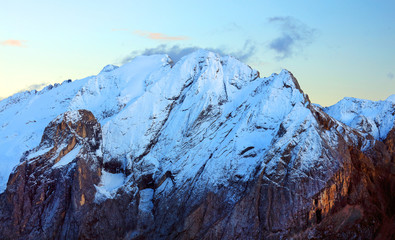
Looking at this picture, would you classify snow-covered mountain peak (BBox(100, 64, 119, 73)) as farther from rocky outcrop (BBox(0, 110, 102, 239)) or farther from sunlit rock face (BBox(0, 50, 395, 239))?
rocky outcrop (BBox(0, 110, 102, 239))

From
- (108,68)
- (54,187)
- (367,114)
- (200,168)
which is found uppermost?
(367,114)

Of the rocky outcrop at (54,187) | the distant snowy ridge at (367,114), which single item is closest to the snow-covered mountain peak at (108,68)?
the rocky outcrop at (54,187)

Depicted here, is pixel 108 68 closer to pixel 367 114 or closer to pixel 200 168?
pixel 200 168

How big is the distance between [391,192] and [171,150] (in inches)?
1328

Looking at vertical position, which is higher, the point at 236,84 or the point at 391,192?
the point at 236,84

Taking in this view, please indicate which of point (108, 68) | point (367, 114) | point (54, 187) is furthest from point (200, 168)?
point (367, 114)

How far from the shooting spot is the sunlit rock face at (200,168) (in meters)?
82.1

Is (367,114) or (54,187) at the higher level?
(367,114)

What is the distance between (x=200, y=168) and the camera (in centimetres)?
8744

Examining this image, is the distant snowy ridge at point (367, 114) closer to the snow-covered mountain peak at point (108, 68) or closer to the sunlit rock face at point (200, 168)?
the sunlit rock face at point (200, 168)

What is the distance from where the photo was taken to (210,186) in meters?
84.6

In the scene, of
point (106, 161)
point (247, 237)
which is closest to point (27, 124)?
point (106, 161)

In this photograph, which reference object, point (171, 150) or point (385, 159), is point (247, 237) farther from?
point (385, 159)

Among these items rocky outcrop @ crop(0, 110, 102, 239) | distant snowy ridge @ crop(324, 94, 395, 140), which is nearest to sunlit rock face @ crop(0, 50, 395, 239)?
rocky outcrop @ crop(0, 110, 102, 239)
